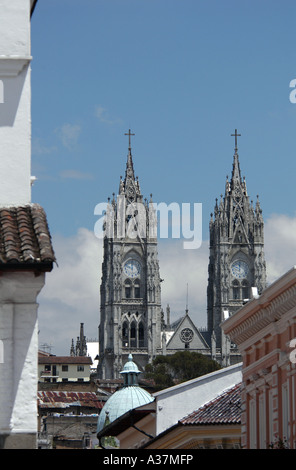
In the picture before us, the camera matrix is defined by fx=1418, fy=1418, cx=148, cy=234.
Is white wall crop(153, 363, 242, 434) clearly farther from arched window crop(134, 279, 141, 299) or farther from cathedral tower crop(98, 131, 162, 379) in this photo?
arched window crop(134, 279, 141, 299)

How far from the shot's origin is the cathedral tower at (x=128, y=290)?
542 ft

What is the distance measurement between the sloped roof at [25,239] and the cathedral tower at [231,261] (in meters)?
151

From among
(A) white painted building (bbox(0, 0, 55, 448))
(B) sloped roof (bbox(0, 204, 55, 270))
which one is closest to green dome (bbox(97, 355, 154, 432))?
(A) white painted building (bbox(0, 0, 55, 448))

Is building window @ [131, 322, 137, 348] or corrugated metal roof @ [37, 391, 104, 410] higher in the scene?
building window @ [131, 322, 137, 348]

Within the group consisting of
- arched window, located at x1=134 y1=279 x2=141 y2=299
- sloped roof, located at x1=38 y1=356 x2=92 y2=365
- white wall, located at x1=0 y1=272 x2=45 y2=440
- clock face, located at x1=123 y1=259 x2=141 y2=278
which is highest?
clock face, located at x1=123 y1=259 x2=141 y2=278

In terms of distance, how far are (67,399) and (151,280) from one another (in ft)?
138

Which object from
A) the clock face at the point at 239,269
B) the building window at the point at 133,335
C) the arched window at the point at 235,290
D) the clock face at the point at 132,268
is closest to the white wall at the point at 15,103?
the building window at the point at 133,335

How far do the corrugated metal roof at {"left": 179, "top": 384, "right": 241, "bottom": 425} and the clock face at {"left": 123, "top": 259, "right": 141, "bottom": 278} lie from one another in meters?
131

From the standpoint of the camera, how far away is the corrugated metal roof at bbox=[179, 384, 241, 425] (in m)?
33.3

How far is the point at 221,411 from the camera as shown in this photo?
35.1 meters

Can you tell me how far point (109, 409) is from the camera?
60.8 m

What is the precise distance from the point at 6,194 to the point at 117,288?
494ft

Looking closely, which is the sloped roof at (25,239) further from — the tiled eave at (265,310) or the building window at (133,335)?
the building window at (133,335)
